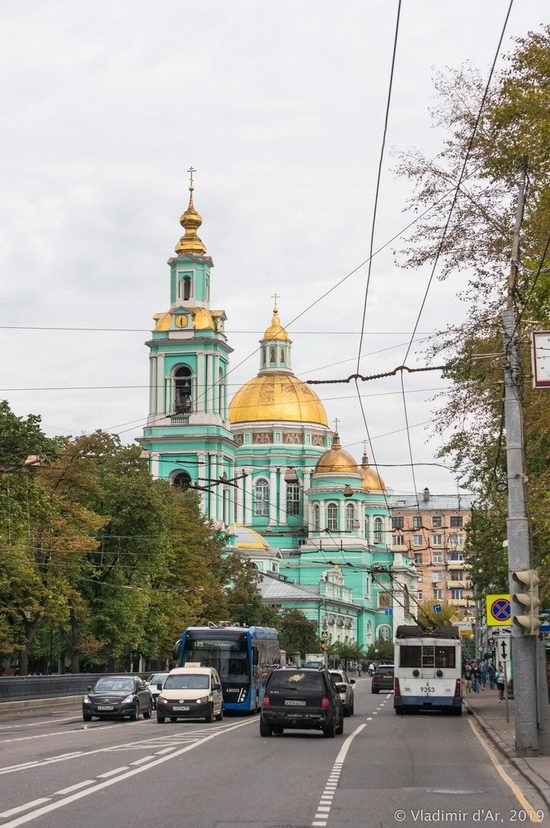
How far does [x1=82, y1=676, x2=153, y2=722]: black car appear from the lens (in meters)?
37.4

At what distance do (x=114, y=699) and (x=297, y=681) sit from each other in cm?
1104

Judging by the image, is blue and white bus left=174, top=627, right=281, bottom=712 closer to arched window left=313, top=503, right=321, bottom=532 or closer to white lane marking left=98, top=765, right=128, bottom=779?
white lane marking left=98, top=765, right=128, bottom=779

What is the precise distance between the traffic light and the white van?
1417 cm

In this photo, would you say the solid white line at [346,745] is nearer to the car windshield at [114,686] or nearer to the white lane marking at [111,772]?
the white lane marking at [111,772]

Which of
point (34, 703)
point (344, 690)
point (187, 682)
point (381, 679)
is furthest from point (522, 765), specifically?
point (381, 679)

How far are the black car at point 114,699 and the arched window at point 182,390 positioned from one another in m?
72.8

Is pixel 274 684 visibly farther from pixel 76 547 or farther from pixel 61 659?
pixel 61 659

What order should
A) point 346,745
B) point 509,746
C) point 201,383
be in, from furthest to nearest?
1. point 201,383
2. point 346,745
3. point 509,746

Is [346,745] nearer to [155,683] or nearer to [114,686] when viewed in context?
[114,686]

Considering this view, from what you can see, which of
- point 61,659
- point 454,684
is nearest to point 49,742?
point 454,684

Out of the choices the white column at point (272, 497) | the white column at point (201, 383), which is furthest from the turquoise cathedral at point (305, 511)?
the white column at point (201, 383)

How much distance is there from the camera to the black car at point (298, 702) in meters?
27.9

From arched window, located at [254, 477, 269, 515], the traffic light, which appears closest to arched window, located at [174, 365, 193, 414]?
arched window, located at [254, 477, 269, 515]

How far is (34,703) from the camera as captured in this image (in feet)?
163
